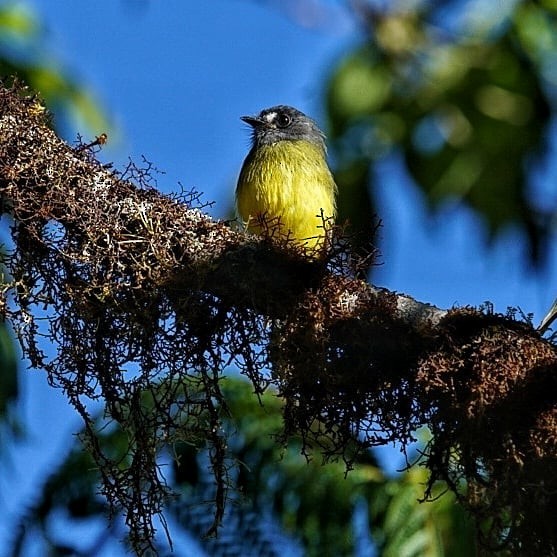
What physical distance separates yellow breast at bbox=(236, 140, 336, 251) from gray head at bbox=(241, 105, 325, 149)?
0.79 ft

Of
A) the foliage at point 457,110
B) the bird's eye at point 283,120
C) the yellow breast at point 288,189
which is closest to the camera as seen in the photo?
the foliage at point 457,110

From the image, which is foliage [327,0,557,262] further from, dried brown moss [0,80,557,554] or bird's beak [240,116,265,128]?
bird's beak [240,116,265,128]

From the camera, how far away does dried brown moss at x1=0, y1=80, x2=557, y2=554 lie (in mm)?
3115

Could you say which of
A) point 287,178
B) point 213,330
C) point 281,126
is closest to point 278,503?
point 213,330

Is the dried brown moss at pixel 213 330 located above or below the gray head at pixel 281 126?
below

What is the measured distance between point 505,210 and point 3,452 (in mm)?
2375

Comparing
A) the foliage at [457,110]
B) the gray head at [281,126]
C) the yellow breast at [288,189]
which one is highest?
the gray head at [281,126]

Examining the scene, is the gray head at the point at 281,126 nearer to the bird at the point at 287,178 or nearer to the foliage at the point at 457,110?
the bird at the point at 287,178

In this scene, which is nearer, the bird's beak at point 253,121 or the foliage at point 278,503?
the foliage at point 278,503

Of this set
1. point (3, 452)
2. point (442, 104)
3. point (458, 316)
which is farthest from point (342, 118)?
point (3, 452)

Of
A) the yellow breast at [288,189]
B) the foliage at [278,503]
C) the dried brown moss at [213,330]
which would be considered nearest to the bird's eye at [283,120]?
the yellow breast at [288,189]

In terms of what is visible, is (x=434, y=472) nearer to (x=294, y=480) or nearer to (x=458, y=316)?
(x=458, y=316)

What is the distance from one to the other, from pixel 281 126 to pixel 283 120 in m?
0.08

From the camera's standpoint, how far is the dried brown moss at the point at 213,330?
123 inches
